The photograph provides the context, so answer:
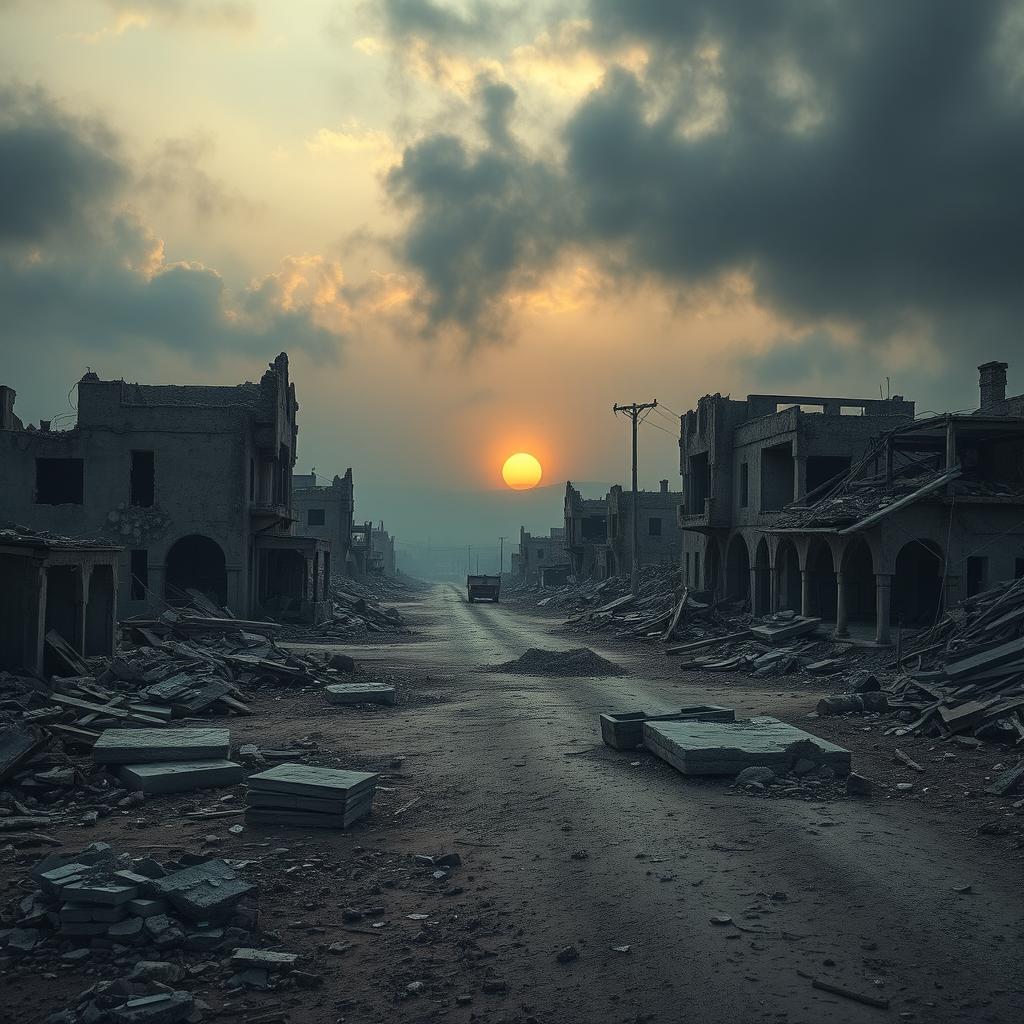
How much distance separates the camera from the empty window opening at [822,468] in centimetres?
3212

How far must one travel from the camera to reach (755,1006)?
513cm

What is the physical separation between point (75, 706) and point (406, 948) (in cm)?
900

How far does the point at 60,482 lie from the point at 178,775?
85.5 feet

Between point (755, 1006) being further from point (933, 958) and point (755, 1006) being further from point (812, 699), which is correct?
point (812, 699)

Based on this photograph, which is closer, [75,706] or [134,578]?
[75,706]

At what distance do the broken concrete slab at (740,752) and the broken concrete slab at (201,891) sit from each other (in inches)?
223

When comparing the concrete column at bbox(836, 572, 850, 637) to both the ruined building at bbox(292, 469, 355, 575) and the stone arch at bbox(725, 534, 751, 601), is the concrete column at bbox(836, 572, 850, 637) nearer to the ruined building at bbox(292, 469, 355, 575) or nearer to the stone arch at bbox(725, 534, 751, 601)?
the stone arch at bbox(725, 534, 751, 601)

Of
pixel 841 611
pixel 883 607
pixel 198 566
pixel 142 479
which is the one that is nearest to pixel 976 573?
pixel 883 607

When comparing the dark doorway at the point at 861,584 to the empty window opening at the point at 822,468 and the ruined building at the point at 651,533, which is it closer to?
the empty window opening at the point at 822,468

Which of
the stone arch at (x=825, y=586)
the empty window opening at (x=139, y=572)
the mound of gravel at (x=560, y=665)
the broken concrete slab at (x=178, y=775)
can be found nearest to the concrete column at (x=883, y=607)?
the mound of gravel at (x=560, y=665)

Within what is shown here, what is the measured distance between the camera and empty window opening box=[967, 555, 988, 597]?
75.3 ft

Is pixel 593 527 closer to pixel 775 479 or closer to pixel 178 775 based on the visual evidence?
pixel 775 479

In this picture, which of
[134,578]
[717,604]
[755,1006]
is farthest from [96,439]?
[755,1006]

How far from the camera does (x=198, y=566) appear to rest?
1364 inches
